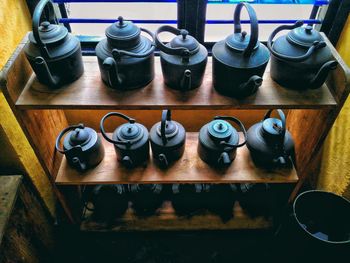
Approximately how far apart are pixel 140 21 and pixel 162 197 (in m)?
1.09

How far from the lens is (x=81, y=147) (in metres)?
1.71

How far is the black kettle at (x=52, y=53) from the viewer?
1.40 m

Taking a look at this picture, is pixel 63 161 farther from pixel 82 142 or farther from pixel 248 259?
pixel 248 259

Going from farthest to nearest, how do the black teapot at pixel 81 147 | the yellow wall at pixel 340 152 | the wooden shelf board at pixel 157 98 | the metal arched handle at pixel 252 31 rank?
the yellow wall at pixel 340 152, the black teapot at pixel 81 147, the wooden shelf board at pixel 157 98, the metal arched handle at pixel 252 31

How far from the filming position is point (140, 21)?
1.90m

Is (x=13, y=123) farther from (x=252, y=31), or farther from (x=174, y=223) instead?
(x=252, y=31)

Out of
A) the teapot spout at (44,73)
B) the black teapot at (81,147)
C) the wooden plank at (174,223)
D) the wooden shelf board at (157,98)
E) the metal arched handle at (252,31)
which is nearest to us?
the metal arched handle at (252,31)

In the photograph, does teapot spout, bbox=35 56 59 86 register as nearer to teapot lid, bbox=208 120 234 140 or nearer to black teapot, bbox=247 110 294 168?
teapot lid, bbox=208 120 234 140

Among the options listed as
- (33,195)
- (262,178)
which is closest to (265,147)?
(262,178)

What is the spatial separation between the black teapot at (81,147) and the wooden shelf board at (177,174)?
75 millimetres

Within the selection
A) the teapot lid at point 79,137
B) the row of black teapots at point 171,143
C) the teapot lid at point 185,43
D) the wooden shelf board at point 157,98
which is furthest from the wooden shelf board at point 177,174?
the teapot lid at point 185,43

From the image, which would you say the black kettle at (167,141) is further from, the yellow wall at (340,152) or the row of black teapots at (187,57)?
the yellow wall at (340,152)

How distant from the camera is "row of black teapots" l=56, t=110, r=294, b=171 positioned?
1.72m

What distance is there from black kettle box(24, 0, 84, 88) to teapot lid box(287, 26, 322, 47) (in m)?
0.93
